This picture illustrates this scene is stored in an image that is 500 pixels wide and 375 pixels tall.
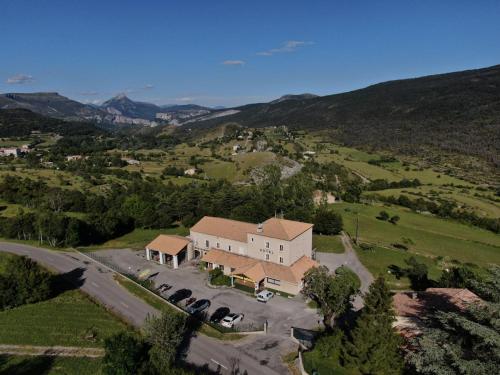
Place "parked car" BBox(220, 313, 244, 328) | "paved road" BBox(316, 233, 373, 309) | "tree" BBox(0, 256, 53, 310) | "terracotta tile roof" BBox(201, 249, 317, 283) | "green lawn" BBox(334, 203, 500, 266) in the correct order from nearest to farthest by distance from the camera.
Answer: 1. "parked car" BBox(220, 313, 244, 328)
2. "tree" BBox(0, 256, 53, 310)
3. "terracotta tile roof" BBox(201, 249, 317, 283)
4. "paved road" BBox(316, 233, 373, 309)
5. "green lawn" BBox(334, 203, 500, 266)

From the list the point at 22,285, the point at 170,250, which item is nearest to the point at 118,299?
the point at 22,285

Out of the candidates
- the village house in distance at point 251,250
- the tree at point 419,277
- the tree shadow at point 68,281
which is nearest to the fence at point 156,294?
the tree shadow at point 68,281

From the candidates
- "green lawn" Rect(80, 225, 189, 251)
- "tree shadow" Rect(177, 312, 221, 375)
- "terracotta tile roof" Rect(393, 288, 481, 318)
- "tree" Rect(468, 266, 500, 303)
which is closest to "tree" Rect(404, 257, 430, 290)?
"terracotta tile roof" Rect(393, 288, 481, 318)

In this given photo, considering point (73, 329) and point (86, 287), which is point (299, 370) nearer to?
point (73, 329)

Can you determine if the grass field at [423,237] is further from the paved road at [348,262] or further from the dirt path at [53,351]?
the dirt path at [53,351]

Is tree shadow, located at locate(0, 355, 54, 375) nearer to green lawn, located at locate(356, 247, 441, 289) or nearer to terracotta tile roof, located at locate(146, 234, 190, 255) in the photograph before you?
terracotta tile roof, located at locate(146, 234, 190, 255)

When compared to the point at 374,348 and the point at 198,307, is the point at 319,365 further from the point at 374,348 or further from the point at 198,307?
the point at 198,307

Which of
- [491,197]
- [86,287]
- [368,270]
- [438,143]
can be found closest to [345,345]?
[368,270]
